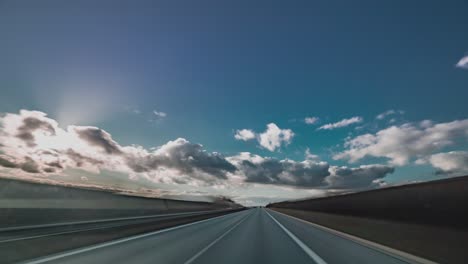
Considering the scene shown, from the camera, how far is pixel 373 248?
45.0 ft

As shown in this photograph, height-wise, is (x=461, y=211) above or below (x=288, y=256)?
above

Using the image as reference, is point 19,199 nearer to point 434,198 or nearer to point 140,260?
point 140,260

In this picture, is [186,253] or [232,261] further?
[186,253]

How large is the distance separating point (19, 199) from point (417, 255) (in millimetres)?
32057

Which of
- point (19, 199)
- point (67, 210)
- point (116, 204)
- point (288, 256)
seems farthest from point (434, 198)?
point (116, 204)

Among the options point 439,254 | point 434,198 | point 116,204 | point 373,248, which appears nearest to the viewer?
point 439,254

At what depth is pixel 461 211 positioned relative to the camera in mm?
15727

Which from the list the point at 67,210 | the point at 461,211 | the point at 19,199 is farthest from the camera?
the point at 67,210

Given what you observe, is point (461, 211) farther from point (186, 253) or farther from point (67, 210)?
point (67, 210)

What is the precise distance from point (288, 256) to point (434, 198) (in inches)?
464

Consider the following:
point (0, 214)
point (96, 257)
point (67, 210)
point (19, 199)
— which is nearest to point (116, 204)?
point (67, 210)

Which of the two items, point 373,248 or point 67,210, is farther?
point 67,210

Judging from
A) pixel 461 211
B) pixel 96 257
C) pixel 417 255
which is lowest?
pixel 96 257

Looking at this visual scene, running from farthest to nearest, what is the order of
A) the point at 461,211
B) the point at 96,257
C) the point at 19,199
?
the point at 19,199, the point at 461,211, the point at 96,257
